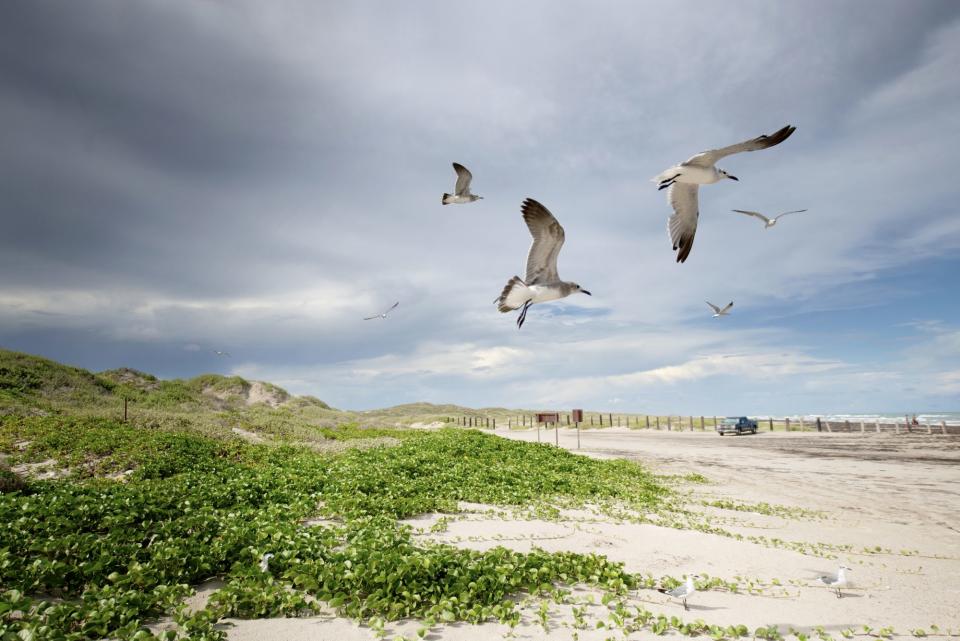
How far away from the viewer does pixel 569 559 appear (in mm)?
8148

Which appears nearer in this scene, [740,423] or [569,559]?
[569,559]

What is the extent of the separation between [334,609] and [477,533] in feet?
Answer: 15.1

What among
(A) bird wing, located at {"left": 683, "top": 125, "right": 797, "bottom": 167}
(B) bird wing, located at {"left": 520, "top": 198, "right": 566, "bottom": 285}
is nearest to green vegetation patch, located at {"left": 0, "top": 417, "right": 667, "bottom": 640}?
(B) bird wing, located at {"left": 520, "top": 198, "right": 566, "bottom": 285}

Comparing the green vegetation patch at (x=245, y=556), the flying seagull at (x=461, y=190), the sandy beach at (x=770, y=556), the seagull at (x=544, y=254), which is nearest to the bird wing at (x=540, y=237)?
the seagull at (x=544, y=254)

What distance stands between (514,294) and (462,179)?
5414 mm

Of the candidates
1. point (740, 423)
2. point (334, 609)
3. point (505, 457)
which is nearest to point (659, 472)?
point (505, 457)

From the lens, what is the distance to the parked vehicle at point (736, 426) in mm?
53406

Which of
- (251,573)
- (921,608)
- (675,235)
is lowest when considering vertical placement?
(921,608)

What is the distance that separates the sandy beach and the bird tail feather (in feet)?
13.9

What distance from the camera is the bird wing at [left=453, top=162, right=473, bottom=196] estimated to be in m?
12.2

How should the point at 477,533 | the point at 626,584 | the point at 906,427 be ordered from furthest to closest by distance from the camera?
A: the point at 906,427 → the point at 477,533 → the point at 626,584

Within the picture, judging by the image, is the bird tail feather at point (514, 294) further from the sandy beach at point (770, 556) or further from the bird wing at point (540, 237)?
the sandy beach at point (770, 556)

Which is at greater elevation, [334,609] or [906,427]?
[906,427]

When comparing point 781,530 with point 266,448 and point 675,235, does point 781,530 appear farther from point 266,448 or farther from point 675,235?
point 266,448
